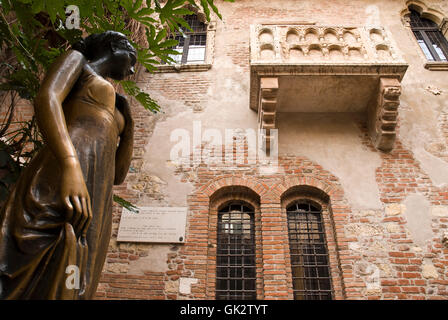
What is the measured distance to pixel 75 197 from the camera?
1.36m

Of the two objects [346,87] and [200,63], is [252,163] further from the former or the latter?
[200,63]

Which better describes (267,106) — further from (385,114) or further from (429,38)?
(429,38)

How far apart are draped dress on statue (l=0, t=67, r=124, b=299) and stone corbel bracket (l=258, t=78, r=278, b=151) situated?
370 cm

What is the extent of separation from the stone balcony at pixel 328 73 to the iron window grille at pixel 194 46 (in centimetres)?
212

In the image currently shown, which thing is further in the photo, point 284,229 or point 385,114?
point 385,114

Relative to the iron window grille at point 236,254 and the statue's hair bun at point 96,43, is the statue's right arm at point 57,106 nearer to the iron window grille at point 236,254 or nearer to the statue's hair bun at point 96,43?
the statue's hair bun at point 96,43

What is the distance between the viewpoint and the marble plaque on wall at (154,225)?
4.66 metres

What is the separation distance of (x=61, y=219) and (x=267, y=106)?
170 inches

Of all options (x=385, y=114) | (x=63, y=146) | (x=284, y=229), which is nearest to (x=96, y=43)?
(x=63, y=146)

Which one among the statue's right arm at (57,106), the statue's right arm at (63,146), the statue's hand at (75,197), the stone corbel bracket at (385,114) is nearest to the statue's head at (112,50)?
the statue's right arm at (57,106)

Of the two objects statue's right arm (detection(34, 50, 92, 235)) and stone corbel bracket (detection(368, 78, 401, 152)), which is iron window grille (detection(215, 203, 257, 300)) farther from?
statue's right arm (detection(34, 50, 92, 235))

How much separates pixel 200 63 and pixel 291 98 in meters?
2.39

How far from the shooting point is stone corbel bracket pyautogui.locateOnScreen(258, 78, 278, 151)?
5.18m
